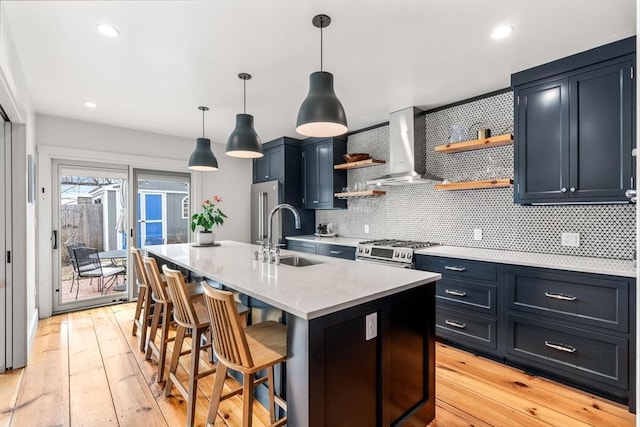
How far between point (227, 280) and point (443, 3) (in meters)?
2.03

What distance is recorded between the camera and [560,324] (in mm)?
2354

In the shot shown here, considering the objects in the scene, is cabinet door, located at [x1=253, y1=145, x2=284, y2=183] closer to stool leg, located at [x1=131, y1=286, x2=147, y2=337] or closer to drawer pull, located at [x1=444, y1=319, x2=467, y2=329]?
stool leg, located at [x1=131, y1=286, x2=147, y2=337]

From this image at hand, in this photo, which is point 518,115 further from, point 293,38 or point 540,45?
point 293,38

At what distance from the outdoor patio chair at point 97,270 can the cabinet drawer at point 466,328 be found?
4.25 metres

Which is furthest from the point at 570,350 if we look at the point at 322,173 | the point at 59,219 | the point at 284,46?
the point at 59,219

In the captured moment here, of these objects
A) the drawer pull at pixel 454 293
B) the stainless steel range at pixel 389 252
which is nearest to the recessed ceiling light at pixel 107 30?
the stainless steel range at pixel 389 252

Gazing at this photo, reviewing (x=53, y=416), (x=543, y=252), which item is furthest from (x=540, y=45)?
(x=53, y=416)

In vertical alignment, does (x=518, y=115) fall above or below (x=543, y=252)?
above

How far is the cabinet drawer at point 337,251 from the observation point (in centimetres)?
400

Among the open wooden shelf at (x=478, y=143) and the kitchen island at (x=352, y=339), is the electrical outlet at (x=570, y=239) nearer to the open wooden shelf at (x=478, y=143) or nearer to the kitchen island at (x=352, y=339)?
the open wooden shelf at (x=478, y=143)

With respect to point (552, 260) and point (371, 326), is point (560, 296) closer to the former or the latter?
point (552, 260)

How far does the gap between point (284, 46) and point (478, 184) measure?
7.08 feet

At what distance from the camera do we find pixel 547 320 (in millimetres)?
2416

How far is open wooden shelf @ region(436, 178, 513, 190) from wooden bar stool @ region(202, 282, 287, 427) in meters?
2.40
